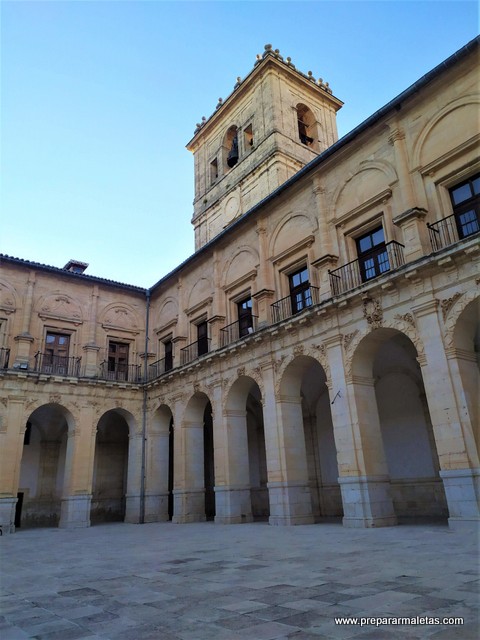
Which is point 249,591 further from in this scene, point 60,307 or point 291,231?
point 60,307

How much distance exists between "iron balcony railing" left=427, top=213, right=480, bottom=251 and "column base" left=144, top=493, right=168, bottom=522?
48.9 ft

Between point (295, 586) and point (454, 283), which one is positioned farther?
point (454, 283)

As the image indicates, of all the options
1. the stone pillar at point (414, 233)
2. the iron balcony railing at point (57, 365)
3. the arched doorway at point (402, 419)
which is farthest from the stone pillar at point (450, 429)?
the iron balcony railing at point (57, 365)

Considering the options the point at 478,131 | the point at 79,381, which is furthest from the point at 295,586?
the point at 79,381

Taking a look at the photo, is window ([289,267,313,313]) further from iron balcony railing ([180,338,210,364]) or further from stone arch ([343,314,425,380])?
iron balcony railing ([180,338,210,364])

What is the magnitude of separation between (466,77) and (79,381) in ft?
55.7

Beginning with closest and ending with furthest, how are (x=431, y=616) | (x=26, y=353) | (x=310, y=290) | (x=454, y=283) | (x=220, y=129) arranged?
(x=431, y=616), (x=454, y=283), (x=310, y=290), (x=26, y=353), (x=220, y=129)

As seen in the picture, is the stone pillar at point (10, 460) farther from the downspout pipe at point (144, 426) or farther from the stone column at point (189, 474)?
the stone column at point (189, 474)

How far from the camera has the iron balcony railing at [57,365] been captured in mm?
19672

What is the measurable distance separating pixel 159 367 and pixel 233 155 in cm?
1301

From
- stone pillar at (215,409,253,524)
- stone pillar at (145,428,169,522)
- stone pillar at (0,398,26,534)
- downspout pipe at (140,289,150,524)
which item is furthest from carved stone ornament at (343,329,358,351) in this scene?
stone pillar at (0,398,26,534)

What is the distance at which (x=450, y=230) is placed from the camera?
36.3 feet

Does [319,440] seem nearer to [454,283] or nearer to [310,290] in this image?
[310,290]

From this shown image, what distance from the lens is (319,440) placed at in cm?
1734
